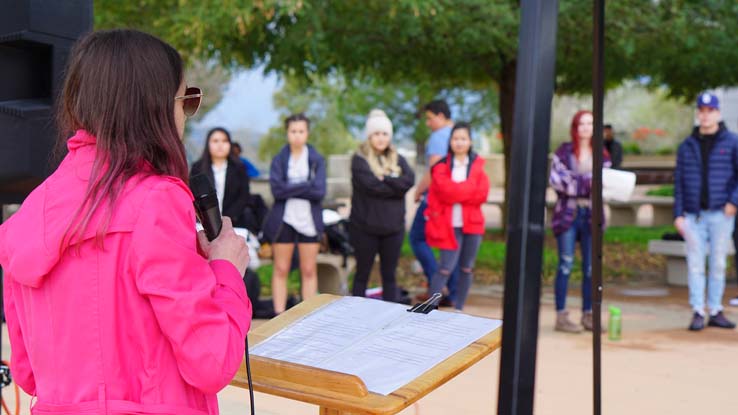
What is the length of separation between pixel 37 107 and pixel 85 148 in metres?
1.03

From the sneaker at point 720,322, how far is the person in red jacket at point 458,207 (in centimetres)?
206

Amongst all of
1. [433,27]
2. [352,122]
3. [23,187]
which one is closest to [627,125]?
[352,122]

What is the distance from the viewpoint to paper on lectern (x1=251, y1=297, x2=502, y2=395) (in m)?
2.32

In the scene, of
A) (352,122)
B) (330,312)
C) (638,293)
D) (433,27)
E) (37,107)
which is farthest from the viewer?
(352,122)

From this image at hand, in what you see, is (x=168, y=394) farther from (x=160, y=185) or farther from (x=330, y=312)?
(x=330, y=312)

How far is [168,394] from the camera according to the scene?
79.7 inches

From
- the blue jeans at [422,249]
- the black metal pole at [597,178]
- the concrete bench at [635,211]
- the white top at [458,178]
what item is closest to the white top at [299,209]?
the white top at [458,178]

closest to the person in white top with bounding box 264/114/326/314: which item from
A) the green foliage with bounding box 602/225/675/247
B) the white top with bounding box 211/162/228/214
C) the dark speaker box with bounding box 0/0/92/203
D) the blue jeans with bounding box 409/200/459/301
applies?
the white top with bounding box 211/162/228/214

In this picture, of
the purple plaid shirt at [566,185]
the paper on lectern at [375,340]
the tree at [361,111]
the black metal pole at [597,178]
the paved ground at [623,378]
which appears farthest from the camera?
the tree at [361,111]

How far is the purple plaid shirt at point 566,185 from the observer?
7.77 meters

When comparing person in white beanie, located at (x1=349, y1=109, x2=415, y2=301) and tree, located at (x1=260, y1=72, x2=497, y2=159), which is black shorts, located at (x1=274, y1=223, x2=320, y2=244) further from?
tree, located at (x1=260, y1=72, x2=497, y2=159)

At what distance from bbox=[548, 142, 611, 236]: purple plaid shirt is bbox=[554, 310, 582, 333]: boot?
68cm

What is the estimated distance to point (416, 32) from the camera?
11.4 metres

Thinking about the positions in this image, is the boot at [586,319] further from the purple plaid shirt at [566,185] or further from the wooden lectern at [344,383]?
the wooden lectern at [344,383]
